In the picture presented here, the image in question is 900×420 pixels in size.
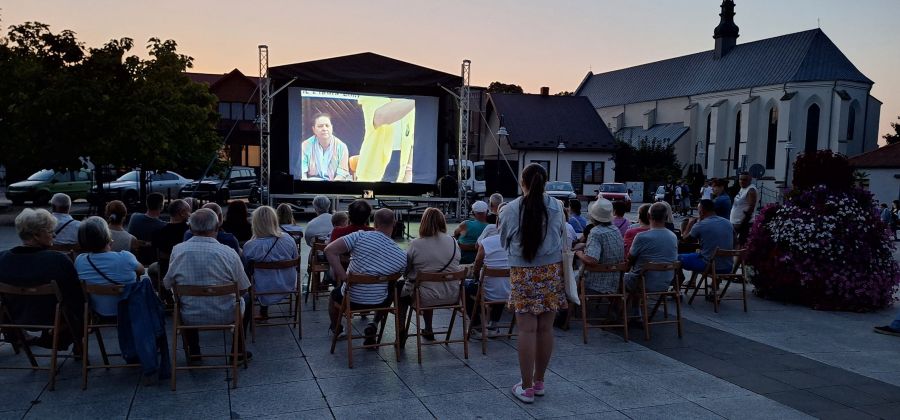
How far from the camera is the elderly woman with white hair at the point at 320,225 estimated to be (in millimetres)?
6871

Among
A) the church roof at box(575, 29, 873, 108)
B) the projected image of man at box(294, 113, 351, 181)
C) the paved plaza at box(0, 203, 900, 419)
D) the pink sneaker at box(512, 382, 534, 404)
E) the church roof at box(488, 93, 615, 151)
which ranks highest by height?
the church roof at box(575, 29, 873, 108)

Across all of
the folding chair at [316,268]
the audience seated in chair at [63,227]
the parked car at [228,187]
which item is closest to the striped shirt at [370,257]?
the folding chair at [316,268]

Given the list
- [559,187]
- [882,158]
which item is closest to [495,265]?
[559,187]

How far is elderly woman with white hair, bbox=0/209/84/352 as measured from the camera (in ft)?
14.1

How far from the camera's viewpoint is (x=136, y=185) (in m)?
20.7

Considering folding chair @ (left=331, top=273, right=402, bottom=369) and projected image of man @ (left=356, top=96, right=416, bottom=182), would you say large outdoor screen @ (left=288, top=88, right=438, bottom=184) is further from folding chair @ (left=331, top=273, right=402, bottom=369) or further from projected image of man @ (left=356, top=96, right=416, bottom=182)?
folding chair @ (left=331, top=273, right=402, bottom=369)

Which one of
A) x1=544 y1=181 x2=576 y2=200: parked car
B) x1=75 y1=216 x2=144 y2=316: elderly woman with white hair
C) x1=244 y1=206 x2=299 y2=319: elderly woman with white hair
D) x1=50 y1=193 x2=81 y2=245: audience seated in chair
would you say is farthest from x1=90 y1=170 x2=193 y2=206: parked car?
x1=75 y1=216 x2=144 y2=316: elderly woman with white hair

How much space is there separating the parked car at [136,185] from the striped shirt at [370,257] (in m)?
15.6

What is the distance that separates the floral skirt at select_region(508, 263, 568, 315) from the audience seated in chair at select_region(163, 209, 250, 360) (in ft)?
6.36

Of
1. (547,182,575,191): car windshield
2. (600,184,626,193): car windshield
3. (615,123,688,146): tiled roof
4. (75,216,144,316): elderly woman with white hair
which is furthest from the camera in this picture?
(615,123,688,146): tiled roof

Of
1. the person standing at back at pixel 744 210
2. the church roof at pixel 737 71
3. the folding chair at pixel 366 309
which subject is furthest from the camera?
the church roof at pixel 737 71

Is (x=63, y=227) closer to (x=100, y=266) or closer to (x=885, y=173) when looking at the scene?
(x=100, y=266)

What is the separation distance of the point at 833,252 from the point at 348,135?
12.0 metres

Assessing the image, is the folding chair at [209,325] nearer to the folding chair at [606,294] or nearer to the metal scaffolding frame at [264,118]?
the folding chair at [606,294]
